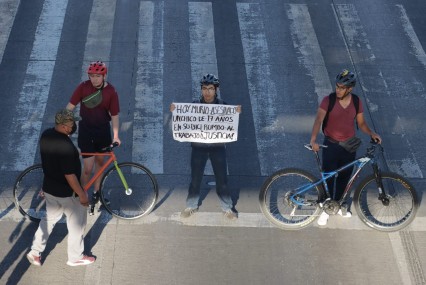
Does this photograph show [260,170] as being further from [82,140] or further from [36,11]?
[36,11]

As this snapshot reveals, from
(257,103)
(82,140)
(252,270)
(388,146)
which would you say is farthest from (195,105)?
(388,146)

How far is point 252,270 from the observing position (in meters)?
7.19

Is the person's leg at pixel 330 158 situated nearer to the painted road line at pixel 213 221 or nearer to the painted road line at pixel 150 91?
the painted road line at pixel 213 221

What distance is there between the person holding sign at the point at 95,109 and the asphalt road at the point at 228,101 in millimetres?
956

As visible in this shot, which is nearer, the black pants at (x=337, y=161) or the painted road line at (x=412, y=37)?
the black pants at (x=337, y=161)

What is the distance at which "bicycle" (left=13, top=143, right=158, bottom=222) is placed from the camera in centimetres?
771

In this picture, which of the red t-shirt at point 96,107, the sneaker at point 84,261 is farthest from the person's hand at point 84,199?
the red t-shirt at point 96,107

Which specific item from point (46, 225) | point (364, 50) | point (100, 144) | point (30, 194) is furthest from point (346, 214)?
point (364, 50)

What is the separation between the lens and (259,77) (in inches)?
422

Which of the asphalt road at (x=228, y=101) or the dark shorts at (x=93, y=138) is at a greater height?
the dark shorts at (x=93, y=138)

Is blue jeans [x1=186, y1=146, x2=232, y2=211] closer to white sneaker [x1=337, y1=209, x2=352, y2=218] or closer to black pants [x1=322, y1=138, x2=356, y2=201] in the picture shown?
black pants [x1=322, y1=138, x2=356, y2=201]

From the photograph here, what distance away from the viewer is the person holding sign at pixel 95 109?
730cm

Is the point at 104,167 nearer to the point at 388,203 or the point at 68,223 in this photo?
the point at 68,223

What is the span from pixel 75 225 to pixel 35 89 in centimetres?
399
